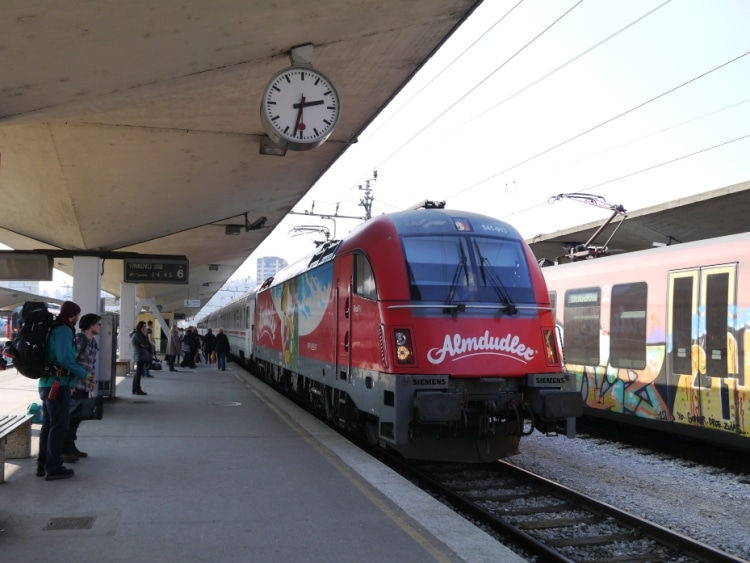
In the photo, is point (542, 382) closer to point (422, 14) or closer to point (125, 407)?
point (422, 14)

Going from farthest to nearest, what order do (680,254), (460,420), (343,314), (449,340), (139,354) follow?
(139,354)
(680,254)
(343,314)
(449,340)
(460,420)

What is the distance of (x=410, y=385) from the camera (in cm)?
689

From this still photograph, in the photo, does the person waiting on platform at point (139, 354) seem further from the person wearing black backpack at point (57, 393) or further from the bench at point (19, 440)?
the person wearing black backpack at point (57, 393)

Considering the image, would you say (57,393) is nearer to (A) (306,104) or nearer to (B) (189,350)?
(A) (306,104)

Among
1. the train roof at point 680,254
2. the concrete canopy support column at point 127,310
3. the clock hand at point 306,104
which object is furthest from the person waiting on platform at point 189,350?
the clock hand at point 306,104

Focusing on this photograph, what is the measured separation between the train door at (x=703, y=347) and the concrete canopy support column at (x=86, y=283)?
32.5ft

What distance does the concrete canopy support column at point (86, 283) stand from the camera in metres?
12.3

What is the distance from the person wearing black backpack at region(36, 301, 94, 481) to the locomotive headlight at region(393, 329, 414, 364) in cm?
308

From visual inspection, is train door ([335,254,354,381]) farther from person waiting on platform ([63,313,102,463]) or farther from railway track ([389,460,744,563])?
person waiting on platform ([63,313,102,463])

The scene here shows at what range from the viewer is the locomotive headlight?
704cm

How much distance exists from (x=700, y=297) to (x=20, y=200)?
406 inches

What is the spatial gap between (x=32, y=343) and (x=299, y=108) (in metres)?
3.50

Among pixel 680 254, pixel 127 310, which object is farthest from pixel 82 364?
pixel 127 310

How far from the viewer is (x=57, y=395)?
244 inches
